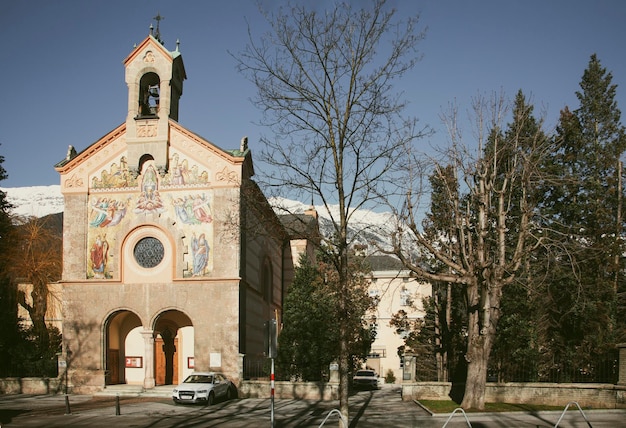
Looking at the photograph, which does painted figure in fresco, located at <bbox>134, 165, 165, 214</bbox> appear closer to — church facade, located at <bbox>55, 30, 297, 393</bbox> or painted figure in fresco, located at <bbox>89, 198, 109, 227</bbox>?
church facade, located at <bbox>55, 30, 297, 393</bbox>

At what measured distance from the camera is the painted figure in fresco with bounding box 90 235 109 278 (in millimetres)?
33188

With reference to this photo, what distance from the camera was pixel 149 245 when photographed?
33.2 m

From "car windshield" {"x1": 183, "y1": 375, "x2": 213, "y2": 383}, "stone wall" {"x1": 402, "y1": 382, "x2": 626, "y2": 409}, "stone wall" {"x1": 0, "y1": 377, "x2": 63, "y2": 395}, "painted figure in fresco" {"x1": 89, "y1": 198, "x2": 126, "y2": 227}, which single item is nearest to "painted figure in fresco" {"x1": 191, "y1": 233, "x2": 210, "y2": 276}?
"painted figure in fresco" {"x1": 89, "y1": 198, "x2": 126, "y2": 227}

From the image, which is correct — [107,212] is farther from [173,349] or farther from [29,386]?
[29,386]

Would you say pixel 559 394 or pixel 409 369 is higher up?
pixel 409 369

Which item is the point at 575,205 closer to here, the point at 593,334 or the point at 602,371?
the point at 593,334

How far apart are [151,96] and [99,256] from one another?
8997 millimetres

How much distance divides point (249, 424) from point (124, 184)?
17.2 meters

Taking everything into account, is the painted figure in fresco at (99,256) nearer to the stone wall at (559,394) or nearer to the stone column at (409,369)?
the stone column at (409,369)

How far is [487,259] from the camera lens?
921 inches

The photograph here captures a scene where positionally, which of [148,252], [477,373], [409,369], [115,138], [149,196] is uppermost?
[115,138]

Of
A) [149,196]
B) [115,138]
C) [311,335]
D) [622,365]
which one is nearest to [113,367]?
[149,196]

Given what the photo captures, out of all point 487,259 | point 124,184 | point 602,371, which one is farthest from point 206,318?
point 602,371

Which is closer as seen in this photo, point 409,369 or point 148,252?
point 409,369
